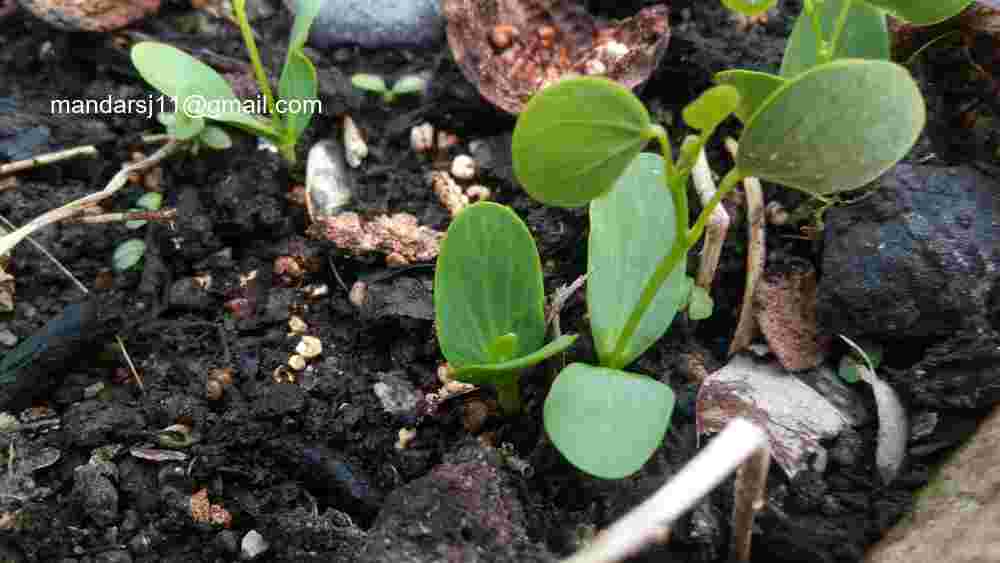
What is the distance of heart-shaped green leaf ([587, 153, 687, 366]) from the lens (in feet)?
3.45

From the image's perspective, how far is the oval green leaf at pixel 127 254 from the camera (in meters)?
1.34

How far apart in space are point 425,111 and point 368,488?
72cm

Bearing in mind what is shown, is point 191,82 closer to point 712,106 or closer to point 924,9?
point 712,106

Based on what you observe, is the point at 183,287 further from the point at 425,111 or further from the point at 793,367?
the point at 793,367

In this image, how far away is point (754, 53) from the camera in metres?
1.46

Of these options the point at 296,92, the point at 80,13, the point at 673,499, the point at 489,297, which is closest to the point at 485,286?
the point at 489,297

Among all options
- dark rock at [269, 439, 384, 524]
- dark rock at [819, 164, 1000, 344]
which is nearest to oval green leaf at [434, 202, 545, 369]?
dark rock at [269, 439, 384, 524]

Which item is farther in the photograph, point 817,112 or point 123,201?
point 123,201

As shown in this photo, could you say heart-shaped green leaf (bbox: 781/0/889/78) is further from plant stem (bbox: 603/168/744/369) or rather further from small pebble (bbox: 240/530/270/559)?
small pebble (bbox: 240/530/270/559)

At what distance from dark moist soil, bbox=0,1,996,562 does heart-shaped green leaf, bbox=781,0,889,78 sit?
22cm

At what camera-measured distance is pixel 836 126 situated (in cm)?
77

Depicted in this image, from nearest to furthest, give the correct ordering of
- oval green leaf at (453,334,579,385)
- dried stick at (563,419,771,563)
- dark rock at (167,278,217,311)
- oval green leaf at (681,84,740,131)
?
dried stick at (563,419,771,563)
oval green leaf at (681,84,740,131)
oval green leaf at (453,334,579,385)
dark rock at (167,278,217,311)

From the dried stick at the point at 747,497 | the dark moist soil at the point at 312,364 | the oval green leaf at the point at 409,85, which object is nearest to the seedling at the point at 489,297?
the dark moist soil at the point at 312,364

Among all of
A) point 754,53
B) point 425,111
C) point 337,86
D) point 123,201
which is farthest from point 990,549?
point 123,201
